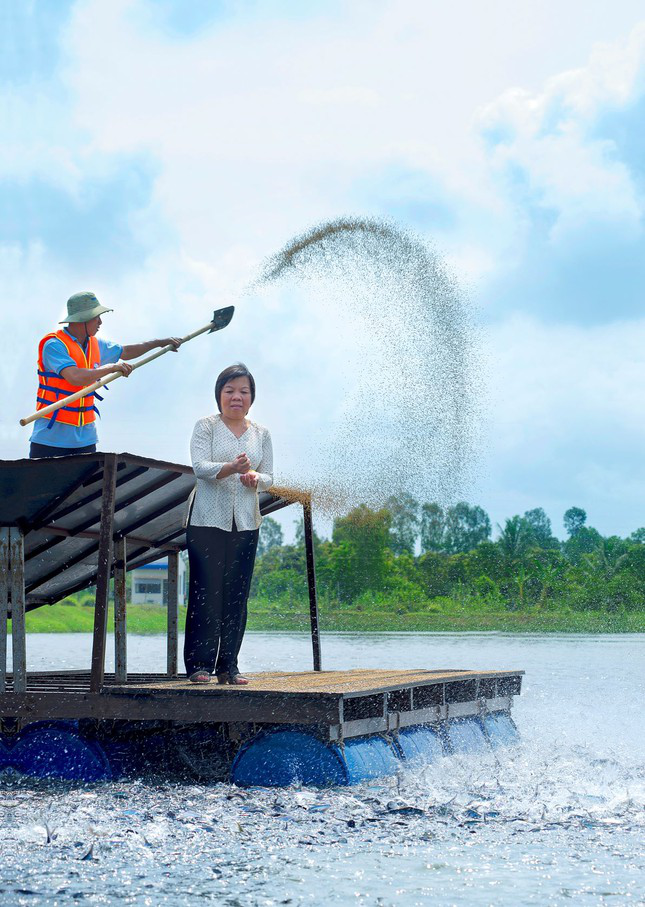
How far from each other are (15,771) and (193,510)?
2226mm

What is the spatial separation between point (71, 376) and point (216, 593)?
189cm

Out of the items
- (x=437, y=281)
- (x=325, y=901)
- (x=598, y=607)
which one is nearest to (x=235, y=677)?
(x=325, y=901)

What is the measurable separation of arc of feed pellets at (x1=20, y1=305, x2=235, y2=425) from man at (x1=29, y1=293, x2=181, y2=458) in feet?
0.23

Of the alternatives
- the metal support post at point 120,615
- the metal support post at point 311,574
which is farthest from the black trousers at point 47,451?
the metal support post at point 311,574

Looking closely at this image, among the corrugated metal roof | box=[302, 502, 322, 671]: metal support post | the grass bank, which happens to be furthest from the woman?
the grass bank

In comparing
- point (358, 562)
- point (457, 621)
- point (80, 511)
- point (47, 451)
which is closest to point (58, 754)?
point (80, 511)

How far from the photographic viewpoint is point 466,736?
998cm

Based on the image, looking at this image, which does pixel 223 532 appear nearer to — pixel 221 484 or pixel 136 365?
pixel 221 484

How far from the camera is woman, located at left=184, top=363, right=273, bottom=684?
821 cm

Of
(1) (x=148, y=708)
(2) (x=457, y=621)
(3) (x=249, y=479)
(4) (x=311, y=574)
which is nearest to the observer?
(1) (x=148, y=708)

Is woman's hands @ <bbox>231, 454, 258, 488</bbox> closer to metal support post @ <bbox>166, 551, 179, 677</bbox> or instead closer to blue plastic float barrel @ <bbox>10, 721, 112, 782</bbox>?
blue plastic float barrel @ <bbox>10, 721, 112, 782</bbox>

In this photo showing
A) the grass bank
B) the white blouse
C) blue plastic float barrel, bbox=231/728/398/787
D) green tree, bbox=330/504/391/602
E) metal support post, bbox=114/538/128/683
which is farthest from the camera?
green tree, bbox=330/504/391/602

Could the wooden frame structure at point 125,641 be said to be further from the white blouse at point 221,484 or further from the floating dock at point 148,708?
the white blouse at point 221,484

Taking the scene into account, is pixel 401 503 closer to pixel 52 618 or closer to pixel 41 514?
pixel 41 514
